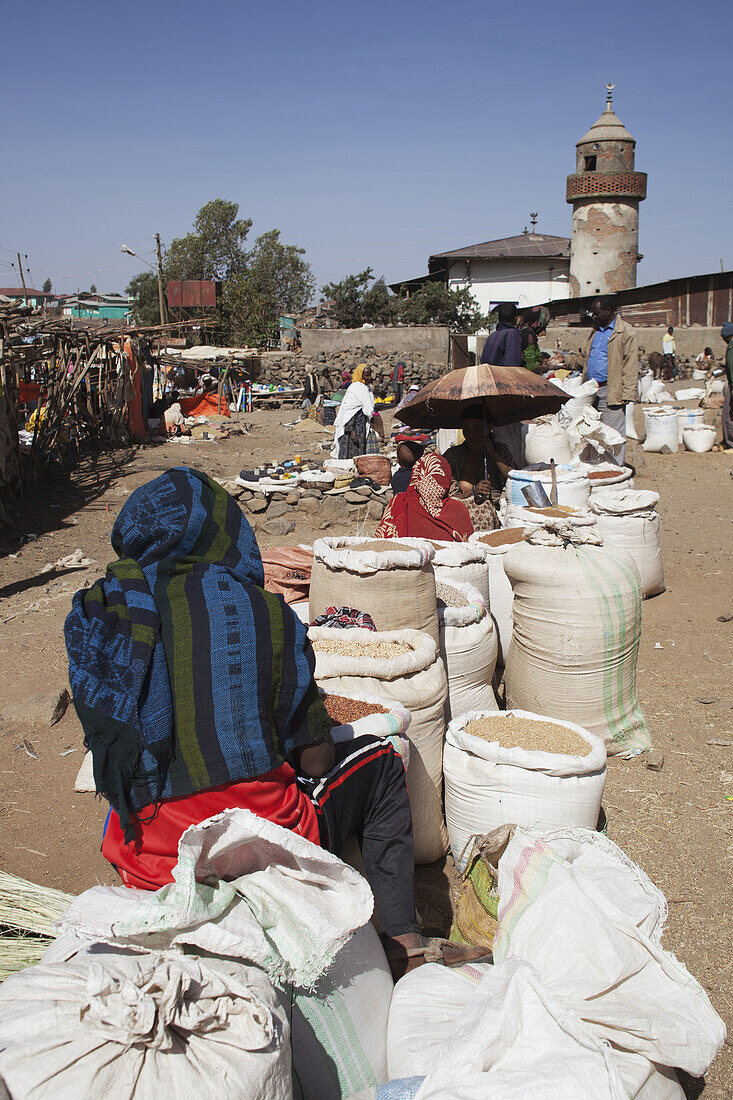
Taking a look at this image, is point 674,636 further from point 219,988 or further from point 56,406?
point 56,406

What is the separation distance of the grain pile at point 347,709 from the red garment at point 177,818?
47cm

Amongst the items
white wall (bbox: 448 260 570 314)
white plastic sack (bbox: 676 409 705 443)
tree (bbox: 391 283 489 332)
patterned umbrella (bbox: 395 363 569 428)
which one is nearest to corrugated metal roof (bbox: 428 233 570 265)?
white wall (bbox: 448 260 570 314)

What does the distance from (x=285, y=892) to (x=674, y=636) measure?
3.62 m

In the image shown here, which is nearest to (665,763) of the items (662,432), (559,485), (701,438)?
(559,485)

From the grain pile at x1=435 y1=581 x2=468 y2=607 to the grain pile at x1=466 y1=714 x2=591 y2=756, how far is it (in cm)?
66

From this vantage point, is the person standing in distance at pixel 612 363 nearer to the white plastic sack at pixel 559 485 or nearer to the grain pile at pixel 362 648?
the white plastic sack at pixel 559 485

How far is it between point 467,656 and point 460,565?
2.19 ft

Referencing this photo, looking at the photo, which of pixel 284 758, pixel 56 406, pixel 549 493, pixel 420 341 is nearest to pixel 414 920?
pixel 284 758

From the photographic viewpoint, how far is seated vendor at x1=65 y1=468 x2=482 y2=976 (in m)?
1.42

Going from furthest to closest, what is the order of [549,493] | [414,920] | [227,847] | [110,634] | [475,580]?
[549,493], [475,580], [414,920], [110,634], [227,847]

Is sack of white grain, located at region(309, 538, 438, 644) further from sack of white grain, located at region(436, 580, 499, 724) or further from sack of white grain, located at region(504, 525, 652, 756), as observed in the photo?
sack of white grain, located at region(504, 525, 652, 756)

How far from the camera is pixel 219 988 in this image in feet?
3.71

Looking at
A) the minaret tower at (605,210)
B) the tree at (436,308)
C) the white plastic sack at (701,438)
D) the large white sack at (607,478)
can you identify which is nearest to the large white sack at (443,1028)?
the large white sack at (607,478)

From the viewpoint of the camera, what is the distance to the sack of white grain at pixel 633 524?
15.5ft
